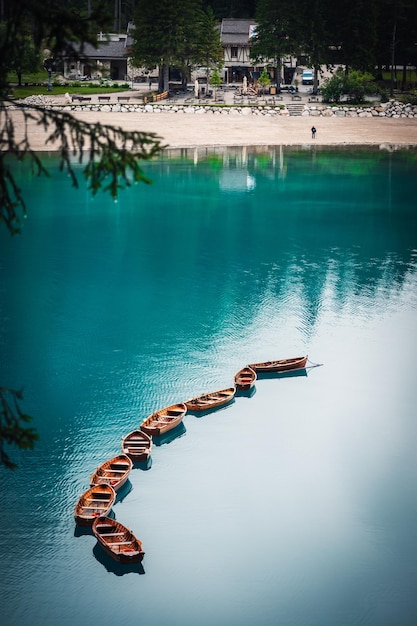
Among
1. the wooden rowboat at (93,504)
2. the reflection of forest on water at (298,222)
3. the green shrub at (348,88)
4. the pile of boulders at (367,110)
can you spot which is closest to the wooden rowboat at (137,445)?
the wooden rowboat at (93,504)

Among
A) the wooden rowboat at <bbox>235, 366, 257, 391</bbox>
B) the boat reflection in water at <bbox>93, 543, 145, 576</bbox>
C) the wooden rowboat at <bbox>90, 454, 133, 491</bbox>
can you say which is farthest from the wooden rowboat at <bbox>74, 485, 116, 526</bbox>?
the wooden rowboat at <bbox>235, 366, 257, 391</bbox>

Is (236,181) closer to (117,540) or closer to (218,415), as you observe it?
(218,415)

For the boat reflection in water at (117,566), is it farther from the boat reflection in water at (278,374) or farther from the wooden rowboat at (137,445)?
the boat reflection in water at (278,374)

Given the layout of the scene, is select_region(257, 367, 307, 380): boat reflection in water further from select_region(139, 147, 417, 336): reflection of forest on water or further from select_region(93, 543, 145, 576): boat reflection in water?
select_region(93, 543, 145, 576): boat reflection in water

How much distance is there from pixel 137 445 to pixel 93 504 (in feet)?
13.3

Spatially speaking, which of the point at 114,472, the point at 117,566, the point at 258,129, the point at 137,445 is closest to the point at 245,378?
the point at 137,445

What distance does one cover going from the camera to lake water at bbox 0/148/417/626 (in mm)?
23203

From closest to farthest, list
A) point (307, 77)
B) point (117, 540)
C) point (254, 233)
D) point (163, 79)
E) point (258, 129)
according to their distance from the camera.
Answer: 1. point (117, 540)
2. point (254, 233)
3. point (258, 129)
4. point (163, 79)
5. point (307, 77)

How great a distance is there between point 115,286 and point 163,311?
5196 millimetres

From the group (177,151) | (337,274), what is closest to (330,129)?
(177,151)

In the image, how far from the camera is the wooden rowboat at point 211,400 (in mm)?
32469

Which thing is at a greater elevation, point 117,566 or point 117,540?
point 117,540

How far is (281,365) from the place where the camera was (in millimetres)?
36188

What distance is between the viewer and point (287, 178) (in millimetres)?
79000
